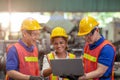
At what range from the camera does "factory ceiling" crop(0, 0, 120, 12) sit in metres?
9.08

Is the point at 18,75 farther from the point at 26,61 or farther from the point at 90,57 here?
the point at 90,57

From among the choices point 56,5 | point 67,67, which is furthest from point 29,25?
point 56,5

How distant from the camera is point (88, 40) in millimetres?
2586

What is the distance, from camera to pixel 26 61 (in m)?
2.66

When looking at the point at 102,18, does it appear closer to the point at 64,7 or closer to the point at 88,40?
the point at 64,7

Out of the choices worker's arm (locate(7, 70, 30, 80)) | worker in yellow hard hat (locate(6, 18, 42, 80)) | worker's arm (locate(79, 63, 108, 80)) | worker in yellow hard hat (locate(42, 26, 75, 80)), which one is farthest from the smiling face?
worker's arm (locate(79, 63, 108, 80))

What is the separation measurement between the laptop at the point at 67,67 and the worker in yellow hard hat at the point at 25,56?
20 cm

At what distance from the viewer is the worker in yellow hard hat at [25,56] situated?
2533 mm

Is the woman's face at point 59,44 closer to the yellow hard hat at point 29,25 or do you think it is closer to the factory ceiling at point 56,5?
the yellow hard hat at point 29,25

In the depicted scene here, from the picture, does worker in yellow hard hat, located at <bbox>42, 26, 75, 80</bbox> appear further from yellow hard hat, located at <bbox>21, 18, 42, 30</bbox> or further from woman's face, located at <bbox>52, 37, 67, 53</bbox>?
yellow hard hat, located at <bbox>21, 18, 42, 30</bbox>

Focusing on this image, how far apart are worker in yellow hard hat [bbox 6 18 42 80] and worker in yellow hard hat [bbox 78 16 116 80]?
0.43m

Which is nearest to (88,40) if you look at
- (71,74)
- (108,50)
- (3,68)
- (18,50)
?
(108,50)

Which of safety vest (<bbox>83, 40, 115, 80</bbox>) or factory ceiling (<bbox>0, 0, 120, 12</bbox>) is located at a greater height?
factory ceiling (<bbox>0, 0, 120, 12</bbox>)

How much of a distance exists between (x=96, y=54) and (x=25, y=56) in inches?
25.1
